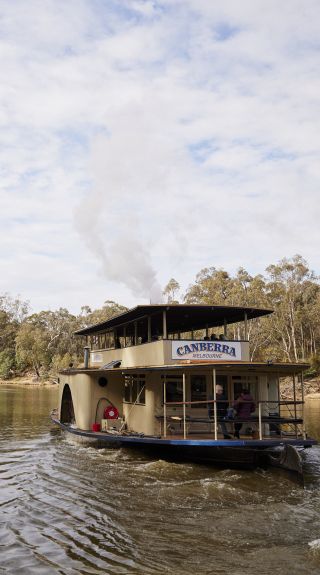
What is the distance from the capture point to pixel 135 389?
670 inches

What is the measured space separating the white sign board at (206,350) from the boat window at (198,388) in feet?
2.29

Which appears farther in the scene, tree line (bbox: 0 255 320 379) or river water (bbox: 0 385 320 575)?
tree line (bbox: 0 255 320 379)

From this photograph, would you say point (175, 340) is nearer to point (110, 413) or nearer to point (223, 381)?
point (223, 381)

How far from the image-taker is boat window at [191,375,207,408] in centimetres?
1527

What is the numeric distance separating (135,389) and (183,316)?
2.94 metres

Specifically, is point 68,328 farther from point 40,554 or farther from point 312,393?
point 40,554

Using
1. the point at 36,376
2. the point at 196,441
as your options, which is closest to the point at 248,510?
the point at 196,441

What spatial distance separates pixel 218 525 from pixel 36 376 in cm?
7273

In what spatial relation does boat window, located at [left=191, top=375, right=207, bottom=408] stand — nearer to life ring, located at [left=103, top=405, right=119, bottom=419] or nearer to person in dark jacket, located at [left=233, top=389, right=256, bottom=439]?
person in dark jacket, located at [left=233, top=389, right=256, bottom=439]

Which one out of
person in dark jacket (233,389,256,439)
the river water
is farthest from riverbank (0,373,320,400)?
the river water

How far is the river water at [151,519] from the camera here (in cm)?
737

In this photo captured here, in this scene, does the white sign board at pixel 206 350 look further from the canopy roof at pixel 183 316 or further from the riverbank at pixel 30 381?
the riverbank at pixel 30 381

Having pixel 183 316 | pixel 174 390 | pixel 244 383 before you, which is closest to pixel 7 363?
pixel 183 316

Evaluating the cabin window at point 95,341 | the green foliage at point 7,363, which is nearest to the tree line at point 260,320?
the green foliage at point 7,363
